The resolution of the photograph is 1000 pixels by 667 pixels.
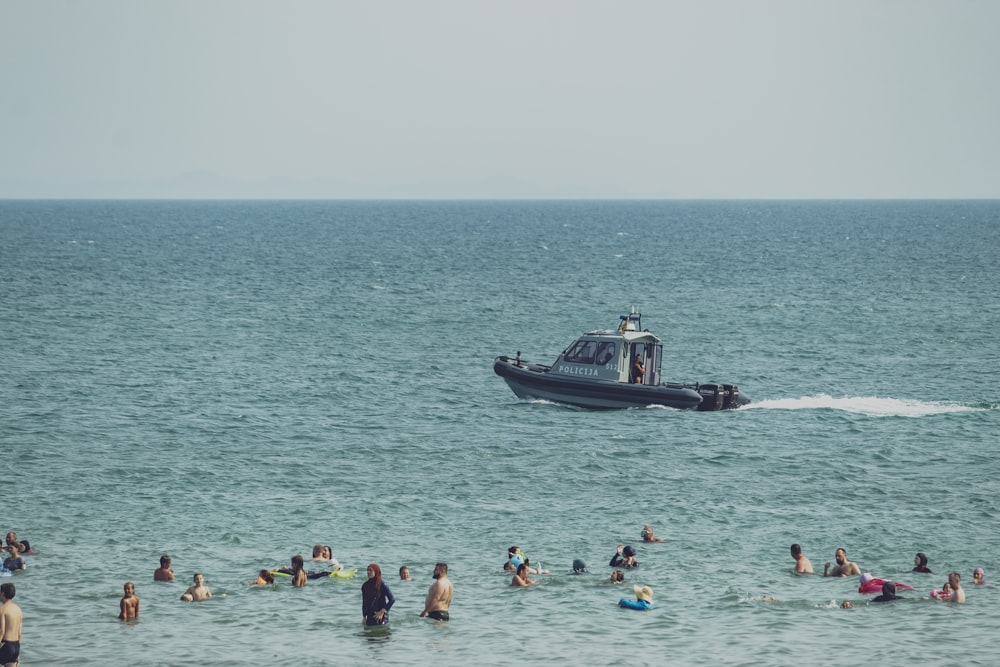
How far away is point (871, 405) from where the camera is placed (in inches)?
1998

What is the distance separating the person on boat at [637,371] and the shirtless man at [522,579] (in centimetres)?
2079

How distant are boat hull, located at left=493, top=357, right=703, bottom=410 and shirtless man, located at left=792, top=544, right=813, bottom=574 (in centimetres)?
1838

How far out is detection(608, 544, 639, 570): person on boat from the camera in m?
29.2

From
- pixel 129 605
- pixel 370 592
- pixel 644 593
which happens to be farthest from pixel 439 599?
pixel 129 605

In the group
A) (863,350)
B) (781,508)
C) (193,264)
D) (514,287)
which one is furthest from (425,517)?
(193,264)

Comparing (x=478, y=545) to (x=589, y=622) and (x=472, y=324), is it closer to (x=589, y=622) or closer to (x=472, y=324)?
(x=589, y=622)

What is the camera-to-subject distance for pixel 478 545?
103 feet

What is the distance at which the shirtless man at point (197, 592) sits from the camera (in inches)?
1063

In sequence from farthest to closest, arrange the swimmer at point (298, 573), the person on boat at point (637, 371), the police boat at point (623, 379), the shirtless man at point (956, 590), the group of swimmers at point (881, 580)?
1. the person on boat at point (637, 371)
2. the police boat at point (623, 379)
3. the swimmer at point (298, 573)
4. the group of swimmers at point (881, 580)
5. the shirtless man at point (956, 590)

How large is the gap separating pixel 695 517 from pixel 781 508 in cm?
268

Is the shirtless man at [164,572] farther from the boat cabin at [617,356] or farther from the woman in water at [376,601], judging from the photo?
the boat cabin at [617,356]

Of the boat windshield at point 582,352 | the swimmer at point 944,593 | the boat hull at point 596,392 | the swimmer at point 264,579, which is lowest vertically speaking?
the swimmer at point 264,579

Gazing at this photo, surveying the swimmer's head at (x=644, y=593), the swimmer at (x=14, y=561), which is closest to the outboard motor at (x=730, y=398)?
the swimmer's head at (x=644, y=593)

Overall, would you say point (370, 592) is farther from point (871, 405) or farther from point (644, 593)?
point (871, 405)
